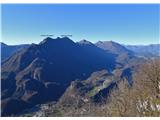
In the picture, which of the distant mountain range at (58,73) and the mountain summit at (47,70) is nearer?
the distant mountain range at (58,73)

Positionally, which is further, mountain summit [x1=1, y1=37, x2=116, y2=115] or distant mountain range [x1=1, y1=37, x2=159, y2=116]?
mountain summit [x1=1, y1=37, x2=116, y2=115]

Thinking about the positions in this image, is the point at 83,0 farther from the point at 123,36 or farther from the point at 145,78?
the point at 123,36

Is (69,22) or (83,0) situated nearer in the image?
(83,0)

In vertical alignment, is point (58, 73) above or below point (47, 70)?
below

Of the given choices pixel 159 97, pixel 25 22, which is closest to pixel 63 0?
pixel 159 97

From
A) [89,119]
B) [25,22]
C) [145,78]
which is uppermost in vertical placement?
[25,22]

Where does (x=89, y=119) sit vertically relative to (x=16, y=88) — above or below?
below

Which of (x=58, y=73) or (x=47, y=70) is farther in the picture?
(x=47, y=70)

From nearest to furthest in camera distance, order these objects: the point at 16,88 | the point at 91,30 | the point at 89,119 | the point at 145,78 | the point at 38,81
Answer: the point at 89,119 < the point at 145,78 < the point at 91,30 < the point at 16,88 < the point at 38,81

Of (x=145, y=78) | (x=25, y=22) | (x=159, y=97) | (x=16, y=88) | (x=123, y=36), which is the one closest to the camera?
(x=159, y=97)
